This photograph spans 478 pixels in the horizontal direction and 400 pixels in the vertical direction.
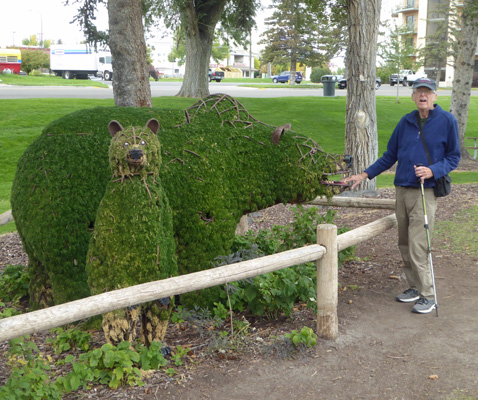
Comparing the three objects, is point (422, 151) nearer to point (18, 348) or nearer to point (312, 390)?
point (312, 390)

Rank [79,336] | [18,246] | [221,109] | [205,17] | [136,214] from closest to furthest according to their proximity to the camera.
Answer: [136,214], [79,336], [221,109], [18,246], [205,17]

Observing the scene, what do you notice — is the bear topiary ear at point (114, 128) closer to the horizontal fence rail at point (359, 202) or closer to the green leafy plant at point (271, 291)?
the green leafy plant at point (271, 291)

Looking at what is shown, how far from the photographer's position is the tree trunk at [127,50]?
9633 millimetres

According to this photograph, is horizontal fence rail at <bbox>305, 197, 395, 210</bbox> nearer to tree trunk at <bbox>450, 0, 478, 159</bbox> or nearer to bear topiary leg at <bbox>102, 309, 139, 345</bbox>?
bear topiary leg at <bbox>102, 309, 139, 345</bbox>

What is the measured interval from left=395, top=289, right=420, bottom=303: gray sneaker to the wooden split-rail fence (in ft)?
2.20

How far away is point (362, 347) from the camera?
172 inches

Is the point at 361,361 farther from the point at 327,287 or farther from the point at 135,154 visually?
the point at 135,154

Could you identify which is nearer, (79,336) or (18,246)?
(79,336)

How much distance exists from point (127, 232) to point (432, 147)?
2.77 m

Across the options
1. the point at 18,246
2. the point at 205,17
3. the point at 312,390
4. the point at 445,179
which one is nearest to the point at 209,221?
the point at 312,390

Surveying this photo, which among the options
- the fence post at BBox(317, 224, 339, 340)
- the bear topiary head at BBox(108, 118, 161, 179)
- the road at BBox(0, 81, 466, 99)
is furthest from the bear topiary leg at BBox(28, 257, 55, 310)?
the road at BBox(0, 81, 466, 99)

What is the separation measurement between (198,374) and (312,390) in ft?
2.61

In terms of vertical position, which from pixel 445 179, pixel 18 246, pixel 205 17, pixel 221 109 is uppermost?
pixel 205 17

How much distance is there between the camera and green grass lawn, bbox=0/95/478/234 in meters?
14.1
